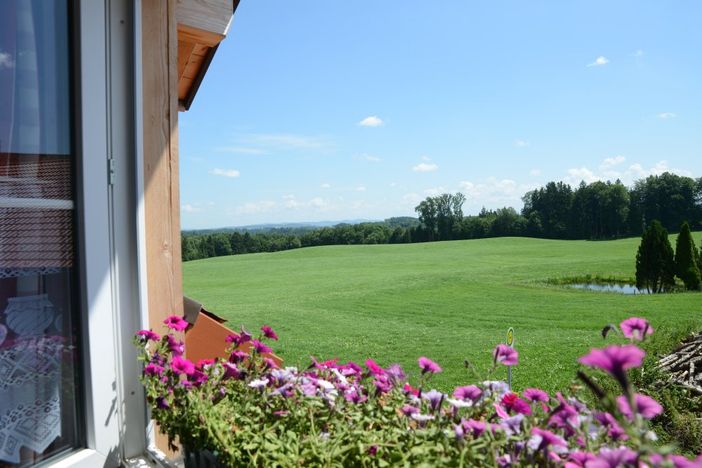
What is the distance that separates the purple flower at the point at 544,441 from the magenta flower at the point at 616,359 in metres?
0.27

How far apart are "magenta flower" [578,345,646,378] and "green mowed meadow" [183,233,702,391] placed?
0.85 m

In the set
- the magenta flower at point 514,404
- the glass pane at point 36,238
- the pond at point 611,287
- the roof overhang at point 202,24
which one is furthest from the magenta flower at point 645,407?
the pond at point 611,287

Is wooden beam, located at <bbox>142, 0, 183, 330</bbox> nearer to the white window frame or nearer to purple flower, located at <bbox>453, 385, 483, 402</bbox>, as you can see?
the white window frame

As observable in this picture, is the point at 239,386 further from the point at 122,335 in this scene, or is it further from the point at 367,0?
the point at 367,0

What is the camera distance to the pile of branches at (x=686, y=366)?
3.49m

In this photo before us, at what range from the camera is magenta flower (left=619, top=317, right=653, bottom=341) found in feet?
2.01

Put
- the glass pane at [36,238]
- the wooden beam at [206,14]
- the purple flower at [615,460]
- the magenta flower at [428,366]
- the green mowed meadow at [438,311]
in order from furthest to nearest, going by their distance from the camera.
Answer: the green mowed meadow at [438,311] < the wooden beam at [206,14] < the glass pane at [36,238] < the magenta flower at [428,366] < the purple flower at [615,460]

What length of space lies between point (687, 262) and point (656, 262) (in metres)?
0.65

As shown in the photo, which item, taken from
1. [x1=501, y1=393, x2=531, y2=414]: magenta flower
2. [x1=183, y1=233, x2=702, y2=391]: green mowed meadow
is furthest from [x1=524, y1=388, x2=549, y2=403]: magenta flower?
[x1=183, y1=233, x2=702, y2=391]: green mowed meadow

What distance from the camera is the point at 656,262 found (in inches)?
483

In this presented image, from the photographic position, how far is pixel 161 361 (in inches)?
48.9

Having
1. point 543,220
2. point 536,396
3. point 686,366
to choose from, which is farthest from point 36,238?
point 543,220

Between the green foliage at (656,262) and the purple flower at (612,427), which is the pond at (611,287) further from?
the purple flower at (612,427)

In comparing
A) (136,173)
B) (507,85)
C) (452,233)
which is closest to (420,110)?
(507,85)
